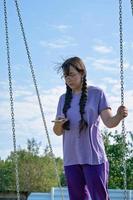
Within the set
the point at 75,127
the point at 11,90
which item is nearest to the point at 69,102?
the point at 75,127

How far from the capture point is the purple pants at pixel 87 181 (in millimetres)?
2949

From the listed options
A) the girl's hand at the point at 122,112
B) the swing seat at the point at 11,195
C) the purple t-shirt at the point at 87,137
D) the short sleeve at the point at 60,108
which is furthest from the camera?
the swing seat at the point at 11,195

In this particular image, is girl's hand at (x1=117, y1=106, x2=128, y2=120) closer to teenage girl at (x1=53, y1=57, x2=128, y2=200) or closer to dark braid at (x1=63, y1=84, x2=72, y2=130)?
teenage girl at (x1=53, y1=57, x2=128, y2=200)

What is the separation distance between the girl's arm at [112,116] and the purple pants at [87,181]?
229 millimetres

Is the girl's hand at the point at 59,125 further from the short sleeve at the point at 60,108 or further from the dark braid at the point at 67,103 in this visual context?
the short sleeve at the point at 60,108

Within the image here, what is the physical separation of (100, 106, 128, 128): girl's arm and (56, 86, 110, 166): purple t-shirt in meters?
0.03

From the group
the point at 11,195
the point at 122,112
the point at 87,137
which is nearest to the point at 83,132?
the point at 87,137

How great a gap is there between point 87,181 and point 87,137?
0.79 feet

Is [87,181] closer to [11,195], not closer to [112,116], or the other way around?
[112,116]

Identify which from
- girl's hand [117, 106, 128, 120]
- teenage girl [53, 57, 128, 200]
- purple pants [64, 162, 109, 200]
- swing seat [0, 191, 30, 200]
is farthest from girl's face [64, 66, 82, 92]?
swing seat [0, 191, 30, 200]

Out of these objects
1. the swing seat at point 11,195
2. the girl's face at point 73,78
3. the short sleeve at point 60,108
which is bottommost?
the swing seat at point 11,195

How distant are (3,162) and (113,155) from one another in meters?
14.1

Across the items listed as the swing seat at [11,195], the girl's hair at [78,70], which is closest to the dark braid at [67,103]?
the girl's hair at [78,70]

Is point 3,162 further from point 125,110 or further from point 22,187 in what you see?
point 125,110
